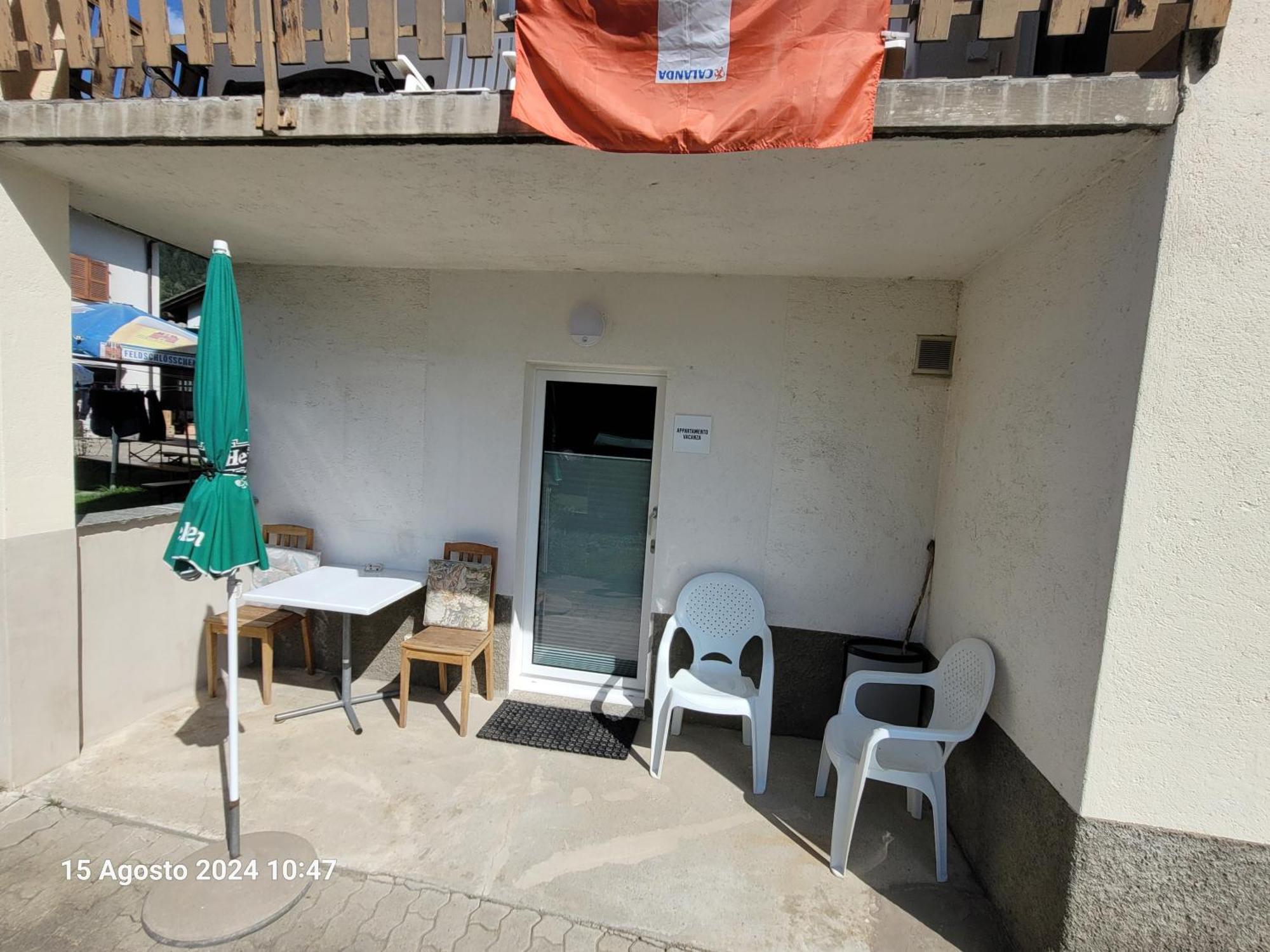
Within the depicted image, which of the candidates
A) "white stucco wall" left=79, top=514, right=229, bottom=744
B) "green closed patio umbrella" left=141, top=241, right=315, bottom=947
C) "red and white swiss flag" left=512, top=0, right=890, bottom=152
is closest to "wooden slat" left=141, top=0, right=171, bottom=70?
"green closed patio umbrella" left=141, top=241, right=315, bottom=947

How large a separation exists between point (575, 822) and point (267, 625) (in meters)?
2.52

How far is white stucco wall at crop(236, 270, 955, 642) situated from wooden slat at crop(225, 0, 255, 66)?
5.62 ft

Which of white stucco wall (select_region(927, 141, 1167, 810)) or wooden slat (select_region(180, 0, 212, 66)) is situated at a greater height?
wooden slat (select_region(180, 0, 212, 66))

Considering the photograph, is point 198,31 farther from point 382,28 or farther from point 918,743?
point 918,743


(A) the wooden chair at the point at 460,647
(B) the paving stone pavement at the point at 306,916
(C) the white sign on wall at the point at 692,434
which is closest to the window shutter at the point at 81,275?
(A) the wooden chair at the point at 460,647

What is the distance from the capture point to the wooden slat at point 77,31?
249cm

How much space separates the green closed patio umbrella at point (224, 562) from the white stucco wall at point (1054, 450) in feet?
10.5

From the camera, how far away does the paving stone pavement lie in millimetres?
2180

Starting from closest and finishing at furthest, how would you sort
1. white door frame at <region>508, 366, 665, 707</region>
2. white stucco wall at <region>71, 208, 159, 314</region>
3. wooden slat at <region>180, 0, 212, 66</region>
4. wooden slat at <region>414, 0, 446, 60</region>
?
wooden slat at <region>414, 0, 446, 60</region>, wooden slat at <region>180, 0, 212, 66</region>, white door frame at <region>508, 366, 665, 707</region>, white stucco wall at <region>71, 208, 159, 314</region>

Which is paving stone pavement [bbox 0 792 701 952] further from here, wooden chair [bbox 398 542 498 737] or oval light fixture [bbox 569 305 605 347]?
oval light fixture [bbox 569 305 605 347]

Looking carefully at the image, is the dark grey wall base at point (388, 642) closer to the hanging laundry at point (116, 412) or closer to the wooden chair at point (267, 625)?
the wooden chair at point (267, 625)

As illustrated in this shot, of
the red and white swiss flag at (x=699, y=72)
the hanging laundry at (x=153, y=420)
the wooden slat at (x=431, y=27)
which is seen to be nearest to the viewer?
the red and white swiss flag at (x=699, y=72)

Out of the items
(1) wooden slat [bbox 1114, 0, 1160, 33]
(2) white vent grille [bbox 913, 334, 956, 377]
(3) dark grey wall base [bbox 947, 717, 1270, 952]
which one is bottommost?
(3) dark grey wall base [bbox 947, 717, 1270, 952]

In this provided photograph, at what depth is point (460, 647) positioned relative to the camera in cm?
367
